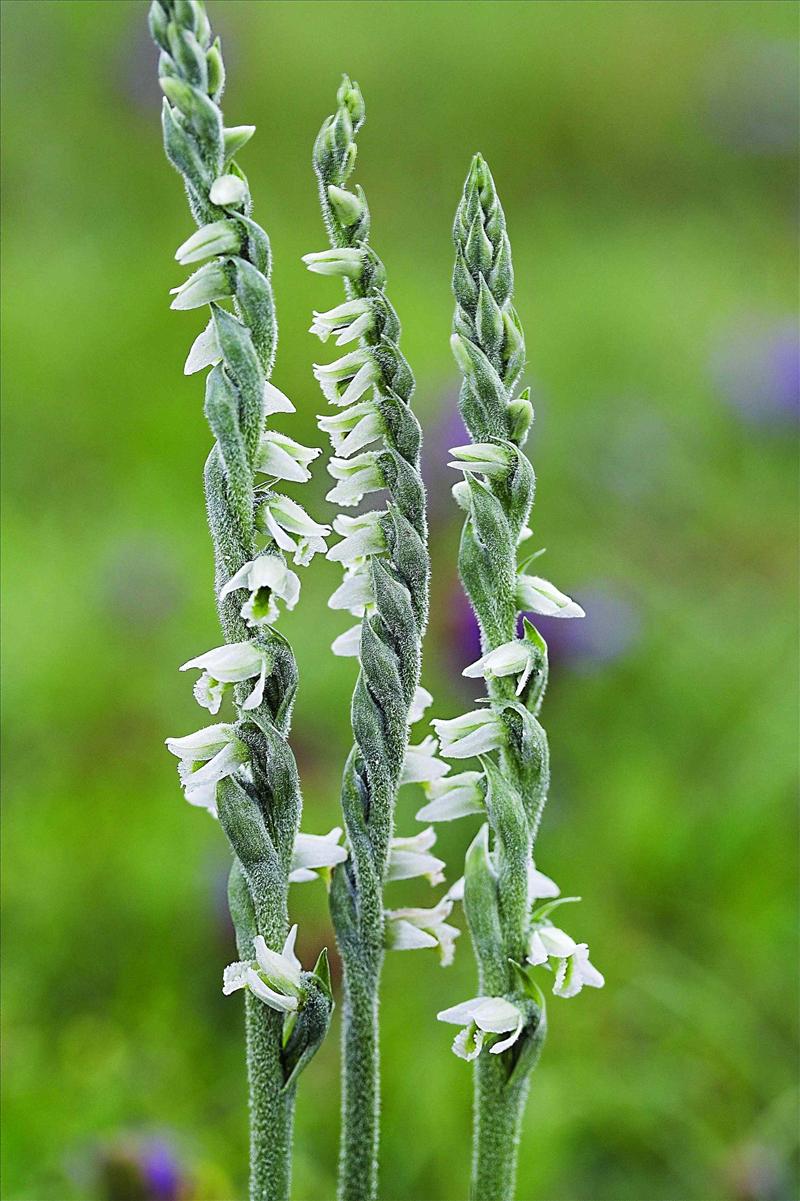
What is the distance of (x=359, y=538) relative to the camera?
805 millimetres

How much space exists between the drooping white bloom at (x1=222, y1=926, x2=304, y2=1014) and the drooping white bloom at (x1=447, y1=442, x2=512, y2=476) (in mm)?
301

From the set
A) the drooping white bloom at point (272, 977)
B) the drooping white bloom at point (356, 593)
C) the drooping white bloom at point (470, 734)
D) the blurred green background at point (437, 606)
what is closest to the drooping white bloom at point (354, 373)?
the drooping white bloom at point (356, 593)

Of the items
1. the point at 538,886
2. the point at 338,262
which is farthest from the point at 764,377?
the point at 338,262

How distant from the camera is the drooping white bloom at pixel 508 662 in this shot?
2.61 feet

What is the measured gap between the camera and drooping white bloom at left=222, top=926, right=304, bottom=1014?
0.78 meters

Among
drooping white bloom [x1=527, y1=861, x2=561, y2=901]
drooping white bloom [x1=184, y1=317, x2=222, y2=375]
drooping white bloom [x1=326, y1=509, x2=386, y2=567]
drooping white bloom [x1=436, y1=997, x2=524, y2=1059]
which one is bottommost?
drooping white bloom [x1=436, y1=997, x2=524, y2=1059]

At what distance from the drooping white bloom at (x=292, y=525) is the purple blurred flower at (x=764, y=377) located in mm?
2704

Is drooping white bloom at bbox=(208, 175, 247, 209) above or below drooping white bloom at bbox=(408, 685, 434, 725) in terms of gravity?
above

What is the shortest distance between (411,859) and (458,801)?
0.06 m

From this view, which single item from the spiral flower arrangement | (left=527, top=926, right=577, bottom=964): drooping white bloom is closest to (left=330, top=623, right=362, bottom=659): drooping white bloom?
the spiral flower arrangement

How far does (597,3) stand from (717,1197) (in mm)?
6031

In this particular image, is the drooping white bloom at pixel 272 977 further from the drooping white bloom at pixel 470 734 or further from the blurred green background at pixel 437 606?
the blurred green background at pixel 437 606

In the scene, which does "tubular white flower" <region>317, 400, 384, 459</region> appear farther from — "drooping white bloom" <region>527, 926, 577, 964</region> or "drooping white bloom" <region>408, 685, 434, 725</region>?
"drooping white bloom" <region>527, 926, 577, 964</region>

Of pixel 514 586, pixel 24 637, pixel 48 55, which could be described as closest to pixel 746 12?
pixel 48 55
